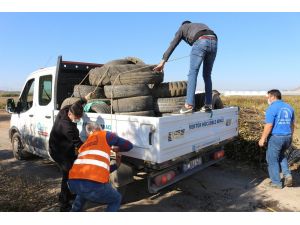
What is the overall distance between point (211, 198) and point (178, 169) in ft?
3.49

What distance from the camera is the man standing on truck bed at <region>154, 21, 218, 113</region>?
16.0 feet

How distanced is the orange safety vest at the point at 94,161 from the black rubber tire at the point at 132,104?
4.21 ft

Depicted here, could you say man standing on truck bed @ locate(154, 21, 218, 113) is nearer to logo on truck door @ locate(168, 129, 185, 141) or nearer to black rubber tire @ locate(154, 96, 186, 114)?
black rubber tire @ locate(154, 96, 186, 114)

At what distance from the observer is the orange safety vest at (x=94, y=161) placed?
11.9 feet

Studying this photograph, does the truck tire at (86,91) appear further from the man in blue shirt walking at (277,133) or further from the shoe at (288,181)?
the shoe at (288,181)

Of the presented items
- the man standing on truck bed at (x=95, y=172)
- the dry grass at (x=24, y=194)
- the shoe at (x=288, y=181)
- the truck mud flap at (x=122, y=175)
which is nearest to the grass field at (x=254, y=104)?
the shoe at (x=288, y=181)

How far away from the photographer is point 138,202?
5152 millimetres

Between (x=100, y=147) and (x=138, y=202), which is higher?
(x=100, y=147)

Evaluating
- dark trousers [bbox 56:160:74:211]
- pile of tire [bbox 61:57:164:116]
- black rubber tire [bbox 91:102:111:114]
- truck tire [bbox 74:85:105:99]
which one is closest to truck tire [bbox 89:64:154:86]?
pile of tire [bbox 61:57:164:116]

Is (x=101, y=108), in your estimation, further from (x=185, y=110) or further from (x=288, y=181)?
(x=288, y=181)

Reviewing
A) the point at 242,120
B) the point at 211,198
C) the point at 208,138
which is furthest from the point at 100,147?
the point at 242,120

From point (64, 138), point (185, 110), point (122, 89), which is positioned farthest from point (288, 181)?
point (64, 138)

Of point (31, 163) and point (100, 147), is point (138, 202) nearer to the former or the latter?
point (100, 147)

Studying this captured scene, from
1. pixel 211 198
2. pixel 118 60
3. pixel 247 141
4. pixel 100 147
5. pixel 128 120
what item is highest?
pixel 118 60
